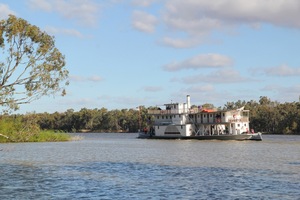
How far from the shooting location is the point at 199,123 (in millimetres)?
99375

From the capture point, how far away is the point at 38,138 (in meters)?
96.4

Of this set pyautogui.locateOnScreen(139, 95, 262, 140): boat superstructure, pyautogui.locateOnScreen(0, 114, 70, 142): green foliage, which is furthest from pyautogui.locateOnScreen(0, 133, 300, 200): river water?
pyautogui.locateOnScreen(139, 95, 262, 140): boat superstructure

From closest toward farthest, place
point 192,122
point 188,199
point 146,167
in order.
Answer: point 188,199 < point 146,167 < point 192,122

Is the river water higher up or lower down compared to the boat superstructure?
lower down

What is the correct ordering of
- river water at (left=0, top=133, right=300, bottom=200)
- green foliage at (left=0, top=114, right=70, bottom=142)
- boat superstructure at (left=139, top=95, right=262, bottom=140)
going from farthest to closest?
1. boat superstructure at (left=139, top=95, right=262, bottom=140)
2. green foliage at (left=0, top=114, right=70, bottom=142)
3. river water at (left=0, top=133, right=300, bottom=200)

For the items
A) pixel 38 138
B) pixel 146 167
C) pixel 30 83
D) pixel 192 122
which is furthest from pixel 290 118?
pixel 30 83

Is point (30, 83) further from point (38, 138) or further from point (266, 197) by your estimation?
point (38, 138)

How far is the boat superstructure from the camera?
94.4m

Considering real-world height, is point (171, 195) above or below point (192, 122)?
below

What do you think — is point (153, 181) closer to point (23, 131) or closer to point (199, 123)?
point (23, 131)

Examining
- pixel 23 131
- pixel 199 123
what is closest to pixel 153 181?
pixel 23 131

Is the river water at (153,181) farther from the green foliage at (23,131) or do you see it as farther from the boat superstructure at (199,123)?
the boat superstructure at (199,123)

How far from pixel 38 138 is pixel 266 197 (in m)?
76.4

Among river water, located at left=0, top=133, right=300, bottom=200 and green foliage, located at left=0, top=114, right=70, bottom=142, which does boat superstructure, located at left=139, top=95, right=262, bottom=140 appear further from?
river water, located at left=0, top=133, right=300, bottom=200
